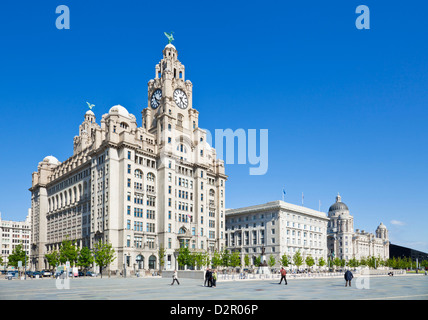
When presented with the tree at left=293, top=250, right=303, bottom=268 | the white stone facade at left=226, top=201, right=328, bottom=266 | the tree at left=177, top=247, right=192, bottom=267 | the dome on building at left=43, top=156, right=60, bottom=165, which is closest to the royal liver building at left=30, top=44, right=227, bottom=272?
the tree at left=177, top=247, right=192, bottom=267

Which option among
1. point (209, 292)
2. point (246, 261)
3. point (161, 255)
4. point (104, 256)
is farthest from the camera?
point (246, 261)

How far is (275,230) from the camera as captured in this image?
131375mm

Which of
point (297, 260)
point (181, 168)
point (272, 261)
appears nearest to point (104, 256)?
point (181, 168)

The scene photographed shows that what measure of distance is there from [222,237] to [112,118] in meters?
45.4

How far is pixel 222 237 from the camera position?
120m

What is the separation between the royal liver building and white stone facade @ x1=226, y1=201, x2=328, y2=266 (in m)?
19.7

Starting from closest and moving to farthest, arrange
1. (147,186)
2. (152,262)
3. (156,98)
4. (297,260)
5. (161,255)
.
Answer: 1. (161,255)
2. (152,262)
3. (147,186)
4. (156,98)
5. (297,260)

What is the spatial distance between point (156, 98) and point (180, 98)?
6561mm

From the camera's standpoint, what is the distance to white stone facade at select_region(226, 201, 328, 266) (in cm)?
13112

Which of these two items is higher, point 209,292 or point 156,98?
point 156,98

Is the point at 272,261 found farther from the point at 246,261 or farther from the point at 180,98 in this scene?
the point at 180,98

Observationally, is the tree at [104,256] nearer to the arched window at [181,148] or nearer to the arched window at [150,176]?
the arched window at [150,176]
